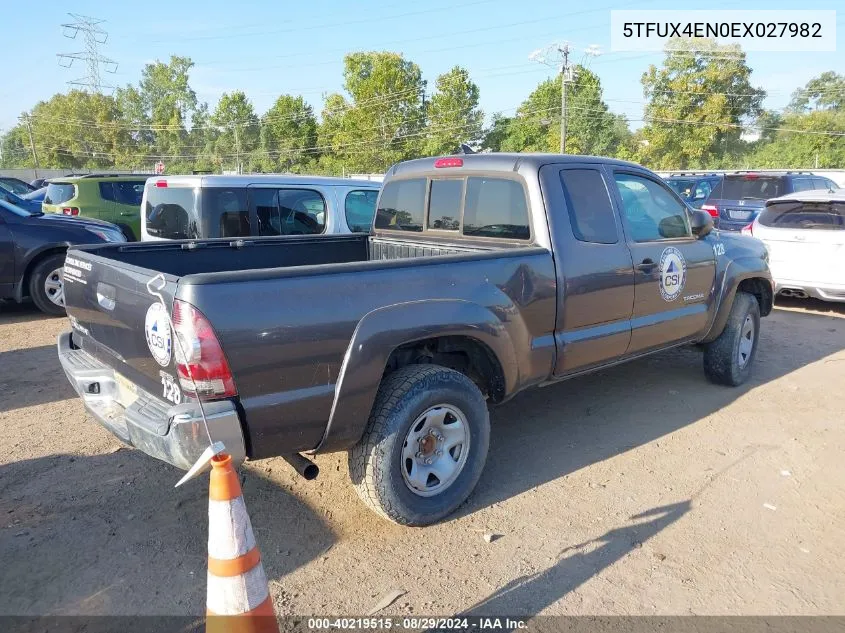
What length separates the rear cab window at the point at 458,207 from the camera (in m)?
3.94

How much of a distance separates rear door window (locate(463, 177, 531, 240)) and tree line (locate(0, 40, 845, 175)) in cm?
4304

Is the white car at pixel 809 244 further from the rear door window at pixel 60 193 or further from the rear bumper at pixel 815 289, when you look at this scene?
the rear door window at pixel 60 193

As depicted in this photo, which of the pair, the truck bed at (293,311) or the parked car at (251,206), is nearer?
the truck bed at (293,311)

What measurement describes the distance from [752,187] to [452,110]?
4057 centimetres

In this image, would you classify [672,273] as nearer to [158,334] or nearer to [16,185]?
[158,334]

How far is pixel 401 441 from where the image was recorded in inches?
121

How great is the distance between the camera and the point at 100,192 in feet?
38.5

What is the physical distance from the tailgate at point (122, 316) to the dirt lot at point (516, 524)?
2.76ft

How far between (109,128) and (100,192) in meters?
66.5

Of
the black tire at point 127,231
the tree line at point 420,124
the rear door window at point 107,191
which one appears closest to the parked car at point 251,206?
the black tire at point 127,231

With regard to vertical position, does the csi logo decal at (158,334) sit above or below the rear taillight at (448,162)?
below

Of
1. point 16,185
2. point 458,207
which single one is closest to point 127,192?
point 458,207

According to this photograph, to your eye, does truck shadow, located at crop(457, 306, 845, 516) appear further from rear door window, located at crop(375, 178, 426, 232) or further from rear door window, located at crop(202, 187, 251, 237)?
rear door window, located at crop(202, 187, 251, 237)

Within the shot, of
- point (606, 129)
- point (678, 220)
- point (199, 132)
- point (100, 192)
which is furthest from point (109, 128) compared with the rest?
point (678, 220)
